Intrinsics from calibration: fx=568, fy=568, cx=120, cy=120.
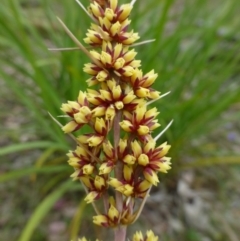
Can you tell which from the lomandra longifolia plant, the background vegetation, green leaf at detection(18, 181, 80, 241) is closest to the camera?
the lomandra longifolia plant

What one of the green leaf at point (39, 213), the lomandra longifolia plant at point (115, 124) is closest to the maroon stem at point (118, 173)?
the lomandra longifolia plant at point (115, 124)

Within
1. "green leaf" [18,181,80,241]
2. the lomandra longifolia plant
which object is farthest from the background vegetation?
the lomandra longifolia plant

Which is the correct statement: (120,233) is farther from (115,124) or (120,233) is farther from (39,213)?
(39,213)

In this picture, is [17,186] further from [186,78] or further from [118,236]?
[118,236]

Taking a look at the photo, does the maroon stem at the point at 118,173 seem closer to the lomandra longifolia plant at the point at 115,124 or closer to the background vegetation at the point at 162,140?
the lomandra longifolia plant at the point at 115,124

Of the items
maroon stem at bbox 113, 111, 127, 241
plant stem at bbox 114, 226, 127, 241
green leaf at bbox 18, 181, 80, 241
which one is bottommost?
green leaf at bbox 18, 181, 80, 241

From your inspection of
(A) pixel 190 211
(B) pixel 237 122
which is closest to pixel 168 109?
(A) pixel 190 211

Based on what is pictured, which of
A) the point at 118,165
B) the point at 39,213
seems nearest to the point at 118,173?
the point at 118,165

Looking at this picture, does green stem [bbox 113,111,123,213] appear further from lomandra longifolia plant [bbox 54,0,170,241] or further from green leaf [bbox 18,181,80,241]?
green leaf [bbox 18,181,80,241]
